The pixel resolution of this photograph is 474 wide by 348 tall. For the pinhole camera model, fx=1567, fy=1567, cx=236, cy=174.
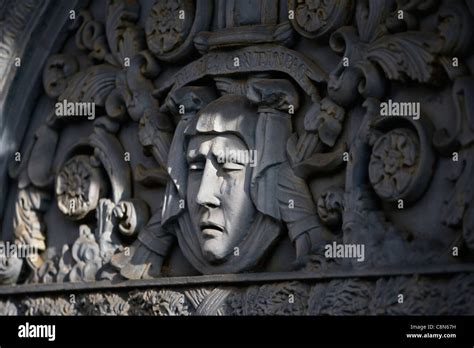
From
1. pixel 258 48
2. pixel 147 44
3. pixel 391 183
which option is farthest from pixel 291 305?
pixel 147 44

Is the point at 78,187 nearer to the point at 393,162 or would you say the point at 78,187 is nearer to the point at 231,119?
the point at 231,119

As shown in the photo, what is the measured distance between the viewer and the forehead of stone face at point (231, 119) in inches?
166

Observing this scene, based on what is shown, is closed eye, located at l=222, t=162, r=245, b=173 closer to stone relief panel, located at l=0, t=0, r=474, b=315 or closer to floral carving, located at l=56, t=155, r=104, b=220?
stone relief panel, located at l=0, t=0, r=474, b=315

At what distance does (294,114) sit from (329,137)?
18 cm

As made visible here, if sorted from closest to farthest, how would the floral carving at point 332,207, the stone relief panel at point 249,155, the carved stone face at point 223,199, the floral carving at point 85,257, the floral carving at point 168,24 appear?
the stone relief panel at point 249,155 → the floral carving at point 332,207 → the carved stone face at point 223,199 → the floral carving at point 168,24 → the floral carving at point 85,257

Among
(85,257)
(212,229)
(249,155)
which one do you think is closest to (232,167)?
(249,155)

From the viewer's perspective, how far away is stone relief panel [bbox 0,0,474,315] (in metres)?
3.80

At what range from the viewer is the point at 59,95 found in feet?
15.8

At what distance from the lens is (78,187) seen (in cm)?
469

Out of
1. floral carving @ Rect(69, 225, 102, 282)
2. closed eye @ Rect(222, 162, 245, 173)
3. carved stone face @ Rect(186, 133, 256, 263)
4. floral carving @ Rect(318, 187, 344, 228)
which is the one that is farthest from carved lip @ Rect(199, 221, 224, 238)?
floral carving @ Rect(69, 225, 102, 282)

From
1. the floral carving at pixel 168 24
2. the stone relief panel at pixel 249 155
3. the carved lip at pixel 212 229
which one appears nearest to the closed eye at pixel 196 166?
the stone relief panel at pixel 249 155

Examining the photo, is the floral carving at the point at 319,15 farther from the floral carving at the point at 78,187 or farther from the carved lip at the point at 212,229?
Result: the floral carving at the point at 78,187

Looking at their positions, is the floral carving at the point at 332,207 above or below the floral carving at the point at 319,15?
below
